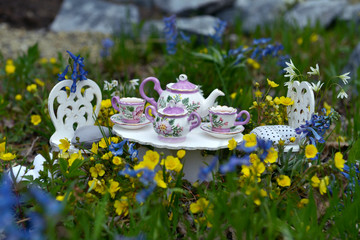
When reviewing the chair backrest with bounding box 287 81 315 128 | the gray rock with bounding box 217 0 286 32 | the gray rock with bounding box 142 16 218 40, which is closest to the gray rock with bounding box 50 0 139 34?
the gray rock with bounding box 142 16 218 40

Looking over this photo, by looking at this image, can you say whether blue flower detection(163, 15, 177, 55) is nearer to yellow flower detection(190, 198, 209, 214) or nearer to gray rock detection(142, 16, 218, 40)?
gray rock detection(142, 16, 218, 40)

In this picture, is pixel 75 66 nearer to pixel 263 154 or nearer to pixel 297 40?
pixel 263 154

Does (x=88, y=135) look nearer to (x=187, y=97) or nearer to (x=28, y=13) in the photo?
(x=187, y=97)

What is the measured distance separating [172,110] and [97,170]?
46 cm

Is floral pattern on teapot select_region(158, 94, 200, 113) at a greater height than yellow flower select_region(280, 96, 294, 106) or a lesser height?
lesser

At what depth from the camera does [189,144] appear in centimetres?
188

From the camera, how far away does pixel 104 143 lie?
1.96 m

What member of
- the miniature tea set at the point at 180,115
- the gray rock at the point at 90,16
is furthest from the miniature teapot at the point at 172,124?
the gray rock at the point at 90,16

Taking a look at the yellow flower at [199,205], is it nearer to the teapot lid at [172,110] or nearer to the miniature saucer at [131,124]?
the teapot lid at [172,110]

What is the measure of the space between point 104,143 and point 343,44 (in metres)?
4.07

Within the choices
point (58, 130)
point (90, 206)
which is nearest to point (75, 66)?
point (58, 130)

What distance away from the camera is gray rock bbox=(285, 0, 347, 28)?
19.4ft

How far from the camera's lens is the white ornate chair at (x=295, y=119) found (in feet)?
6.45

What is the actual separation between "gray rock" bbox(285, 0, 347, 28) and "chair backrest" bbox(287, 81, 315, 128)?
3.94m
